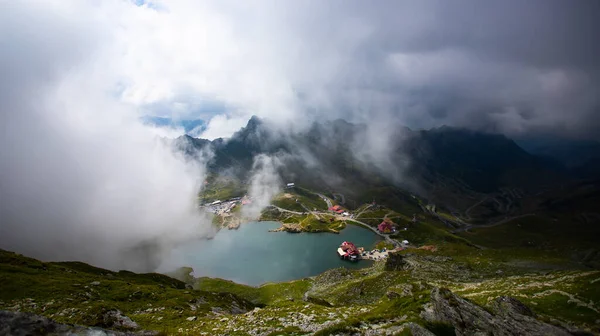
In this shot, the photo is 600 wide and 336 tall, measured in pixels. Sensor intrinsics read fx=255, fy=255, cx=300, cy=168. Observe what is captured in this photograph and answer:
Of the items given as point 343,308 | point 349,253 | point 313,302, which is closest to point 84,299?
point 313,302

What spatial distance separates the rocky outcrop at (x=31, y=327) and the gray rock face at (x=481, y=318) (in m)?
25.8

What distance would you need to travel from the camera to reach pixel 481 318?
23.2m

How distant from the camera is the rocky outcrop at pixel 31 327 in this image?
12.4 m

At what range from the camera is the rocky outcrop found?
12.4 meters

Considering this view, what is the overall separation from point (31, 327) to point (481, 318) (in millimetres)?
32129

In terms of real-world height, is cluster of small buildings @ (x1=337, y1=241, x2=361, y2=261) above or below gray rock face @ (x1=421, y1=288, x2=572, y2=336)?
above

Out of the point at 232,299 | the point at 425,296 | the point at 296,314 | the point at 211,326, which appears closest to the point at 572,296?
the point at 425,296

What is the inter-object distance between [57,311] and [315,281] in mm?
97745

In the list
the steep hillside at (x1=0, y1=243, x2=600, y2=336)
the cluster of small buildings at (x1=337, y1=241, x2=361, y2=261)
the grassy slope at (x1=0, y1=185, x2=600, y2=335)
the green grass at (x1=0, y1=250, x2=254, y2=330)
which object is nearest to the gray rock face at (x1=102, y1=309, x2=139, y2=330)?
the steep hillside at (x1=0, y1=243, x2=600, y2=336)

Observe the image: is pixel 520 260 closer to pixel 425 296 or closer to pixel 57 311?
pixel 425 296

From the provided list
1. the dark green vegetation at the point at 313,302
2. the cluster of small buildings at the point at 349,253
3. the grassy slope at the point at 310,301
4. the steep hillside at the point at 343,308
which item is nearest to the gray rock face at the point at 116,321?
the steep hillside at the point at 343,308

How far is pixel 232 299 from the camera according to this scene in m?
65.4

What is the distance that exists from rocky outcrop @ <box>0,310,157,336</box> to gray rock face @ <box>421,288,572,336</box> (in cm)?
2582

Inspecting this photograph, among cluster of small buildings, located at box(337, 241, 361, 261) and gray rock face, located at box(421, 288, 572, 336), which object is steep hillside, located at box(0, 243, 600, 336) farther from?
cluster of small buildings, located at box(337, 241, 361, 261)
